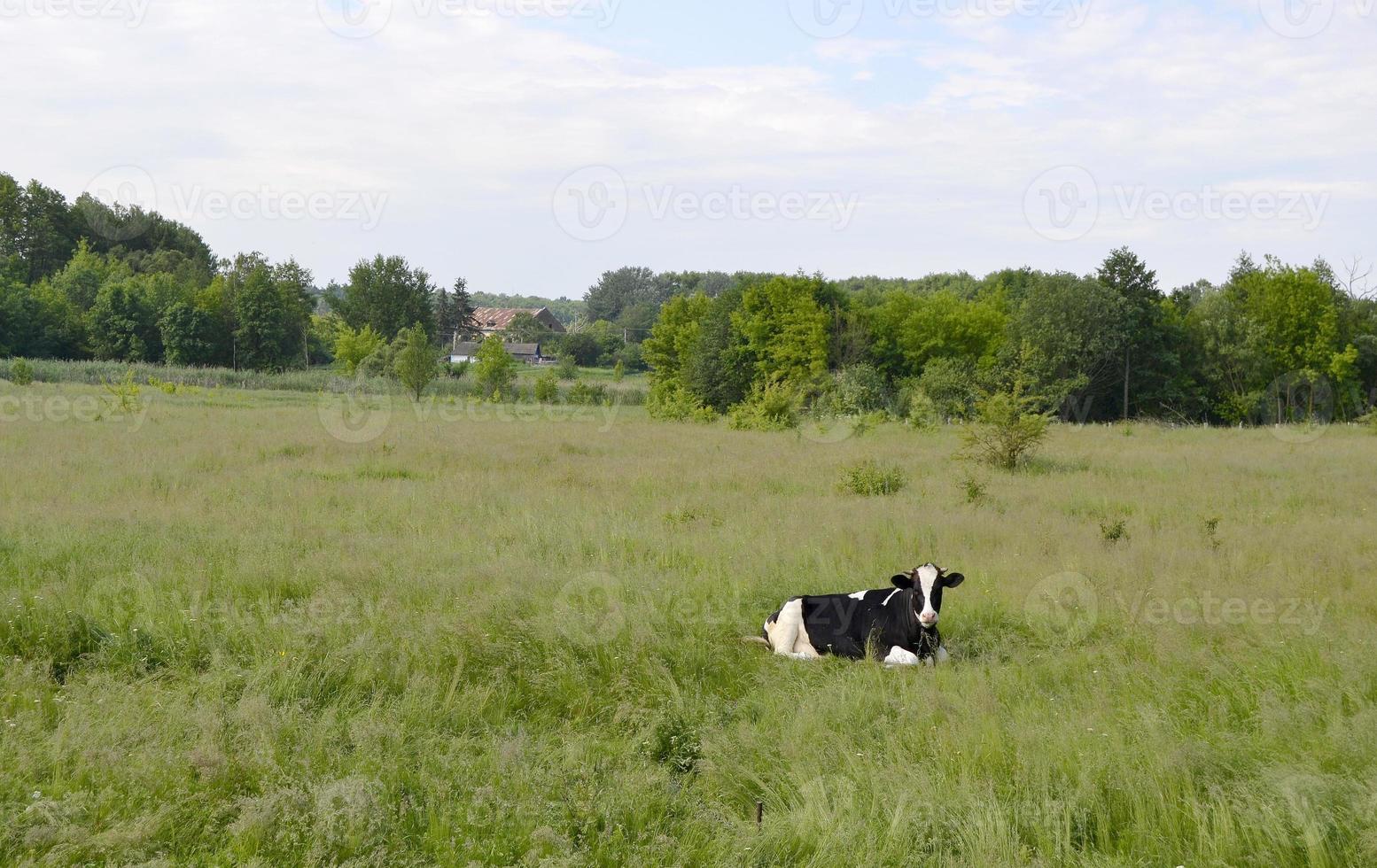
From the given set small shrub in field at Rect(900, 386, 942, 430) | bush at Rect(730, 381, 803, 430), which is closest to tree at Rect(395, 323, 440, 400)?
bush at Rect(730, 381, 803, 430)

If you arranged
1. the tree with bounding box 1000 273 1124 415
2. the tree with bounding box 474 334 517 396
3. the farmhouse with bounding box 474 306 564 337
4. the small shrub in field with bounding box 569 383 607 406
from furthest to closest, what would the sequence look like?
1. the farmhouse with bounding box 474 306 564 337
2. the small shrub in field with bounding box 569 383 607 406
3. the tree with bounding box 474 334 517 396
4. the tree with bounding box 1000 273 1124 415

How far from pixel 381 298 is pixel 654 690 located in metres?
88.6

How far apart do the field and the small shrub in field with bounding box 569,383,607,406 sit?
4301cm

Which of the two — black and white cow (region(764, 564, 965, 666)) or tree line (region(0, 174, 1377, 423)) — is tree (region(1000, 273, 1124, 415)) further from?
black and white cow (region(764, 564, 965, 666))

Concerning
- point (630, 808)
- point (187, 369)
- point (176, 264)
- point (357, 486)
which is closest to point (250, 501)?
point (357, 486)

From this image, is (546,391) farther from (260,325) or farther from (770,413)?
(260,325)

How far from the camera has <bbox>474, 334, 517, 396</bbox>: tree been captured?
55.2 meters

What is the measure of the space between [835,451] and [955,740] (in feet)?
58.2

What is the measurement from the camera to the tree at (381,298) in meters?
88.5

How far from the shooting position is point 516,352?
4491 inches

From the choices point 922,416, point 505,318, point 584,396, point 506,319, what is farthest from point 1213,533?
point 505,318

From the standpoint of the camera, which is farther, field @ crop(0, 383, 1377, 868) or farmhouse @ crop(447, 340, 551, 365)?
farmhouse @ crop(447, 340, 551, 365)

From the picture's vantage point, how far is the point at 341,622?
750 centimetres

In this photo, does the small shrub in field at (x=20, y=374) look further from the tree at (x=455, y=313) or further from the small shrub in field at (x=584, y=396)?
the tree at (x=455, y=313)
